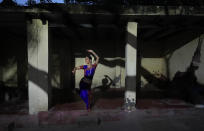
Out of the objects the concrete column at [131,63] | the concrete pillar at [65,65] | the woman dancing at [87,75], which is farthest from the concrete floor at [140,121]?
the concrete pillar at [65,65]

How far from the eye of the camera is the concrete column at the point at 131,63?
12.1 ft

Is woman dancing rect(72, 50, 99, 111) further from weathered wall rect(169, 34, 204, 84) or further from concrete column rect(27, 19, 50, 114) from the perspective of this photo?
weathered wall rect(169, 34, 204, 84)

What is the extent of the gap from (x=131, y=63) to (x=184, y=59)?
3.69 m

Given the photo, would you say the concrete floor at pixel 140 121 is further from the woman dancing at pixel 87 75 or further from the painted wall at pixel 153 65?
the painted wall at pixel 153 65

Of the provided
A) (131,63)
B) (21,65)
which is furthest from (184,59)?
(21,65)

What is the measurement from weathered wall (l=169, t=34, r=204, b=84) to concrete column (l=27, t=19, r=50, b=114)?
565 cm

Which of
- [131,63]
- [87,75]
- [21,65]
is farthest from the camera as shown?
[21,65]

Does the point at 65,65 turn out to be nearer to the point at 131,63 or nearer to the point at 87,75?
the point at 87,75

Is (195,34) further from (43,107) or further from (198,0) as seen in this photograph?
(43,107)

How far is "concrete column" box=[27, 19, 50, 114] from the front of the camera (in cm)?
345

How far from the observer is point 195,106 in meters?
3.97

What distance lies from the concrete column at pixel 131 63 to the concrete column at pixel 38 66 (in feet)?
7.92

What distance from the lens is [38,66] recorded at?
137 inches

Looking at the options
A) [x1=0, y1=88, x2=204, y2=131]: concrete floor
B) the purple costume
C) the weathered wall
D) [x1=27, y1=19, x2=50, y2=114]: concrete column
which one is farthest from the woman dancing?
the weathered wall
